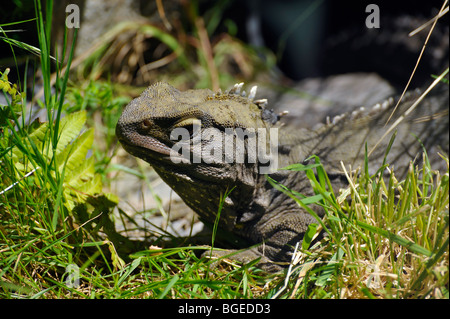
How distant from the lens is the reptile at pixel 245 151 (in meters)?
3.05

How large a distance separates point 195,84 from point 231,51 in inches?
36.8

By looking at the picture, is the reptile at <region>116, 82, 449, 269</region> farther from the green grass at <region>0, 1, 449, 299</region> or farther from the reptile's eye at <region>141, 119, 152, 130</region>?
the green grass at <region>0, 1, 449, 299</region>

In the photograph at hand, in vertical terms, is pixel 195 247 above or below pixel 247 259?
above

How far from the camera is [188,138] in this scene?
3082 mm

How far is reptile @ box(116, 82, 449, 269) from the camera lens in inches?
120

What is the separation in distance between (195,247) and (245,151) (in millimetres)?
805

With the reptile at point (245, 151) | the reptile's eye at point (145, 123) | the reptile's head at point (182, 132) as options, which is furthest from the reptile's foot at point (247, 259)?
the reptile's eye at point (145, 123)

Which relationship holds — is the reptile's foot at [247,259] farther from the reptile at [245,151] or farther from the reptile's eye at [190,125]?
the reptile's eye at [190,125]

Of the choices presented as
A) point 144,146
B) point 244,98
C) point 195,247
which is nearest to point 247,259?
point 195,247

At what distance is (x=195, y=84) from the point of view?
6.49 meters

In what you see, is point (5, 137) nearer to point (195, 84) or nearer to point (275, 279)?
point (275, 279)

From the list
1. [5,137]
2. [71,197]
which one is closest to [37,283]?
[71,197]

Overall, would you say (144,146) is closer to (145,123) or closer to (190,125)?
(145,123)

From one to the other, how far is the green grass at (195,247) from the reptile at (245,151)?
0.40 meters
